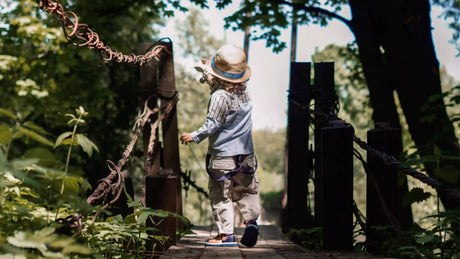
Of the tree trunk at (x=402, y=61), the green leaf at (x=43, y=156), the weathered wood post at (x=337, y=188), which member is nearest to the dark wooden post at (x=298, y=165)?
the tree trunk at (x=402, y=61)

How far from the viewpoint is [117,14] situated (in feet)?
39.5

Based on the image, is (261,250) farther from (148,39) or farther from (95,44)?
(148,39)

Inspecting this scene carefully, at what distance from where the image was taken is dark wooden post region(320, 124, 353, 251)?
342 centimetres

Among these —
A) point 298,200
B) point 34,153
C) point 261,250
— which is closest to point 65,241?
point 34,153

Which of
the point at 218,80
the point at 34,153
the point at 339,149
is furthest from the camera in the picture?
the point at 218,80

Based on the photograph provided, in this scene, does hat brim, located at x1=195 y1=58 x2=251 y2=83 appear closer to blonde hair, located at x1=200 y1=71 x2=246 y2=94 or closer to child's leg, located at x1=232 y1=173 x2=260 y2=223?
blonde hair, located at x1=200 y1=71 x2=246 y2=94

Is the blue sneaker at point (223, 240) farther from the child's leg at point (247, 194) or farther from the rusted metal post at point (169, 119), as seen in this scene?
the rusted metal post at point (169, 119)

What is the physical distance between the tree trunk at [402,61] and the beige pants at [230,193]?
9.86 ft

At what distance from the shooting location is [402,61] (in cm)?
762

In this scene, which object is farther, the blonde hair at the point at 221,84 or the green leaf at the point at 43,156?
the blonde hair at the point at 221,84

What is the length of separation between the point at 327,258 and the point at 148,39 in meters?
16.6

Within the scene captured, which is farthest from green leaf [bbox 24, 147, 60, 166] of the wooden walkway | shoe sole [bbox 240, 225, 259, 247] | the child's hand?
shoe sole [bbox 240, 225, 259, 247]

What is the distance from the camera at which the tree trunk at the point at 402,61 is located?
7.39m

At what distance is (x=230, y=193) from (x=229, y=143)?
1.41ft
